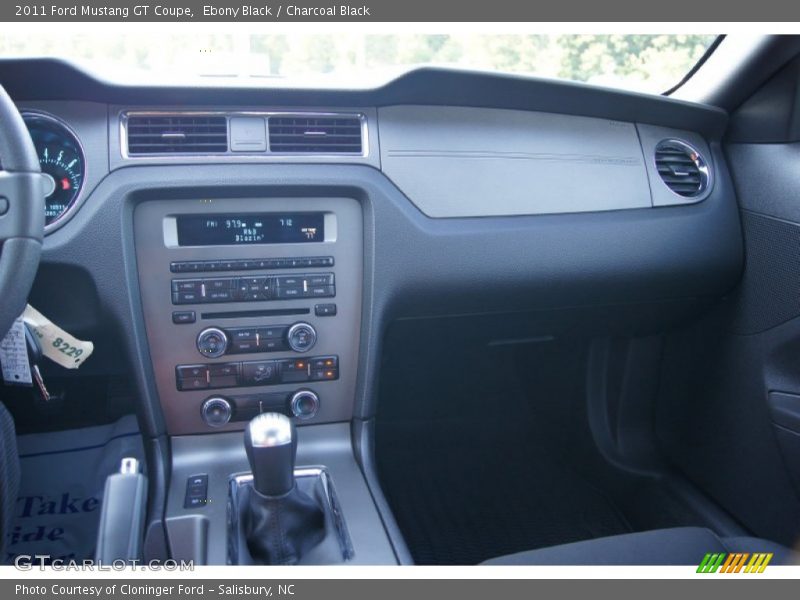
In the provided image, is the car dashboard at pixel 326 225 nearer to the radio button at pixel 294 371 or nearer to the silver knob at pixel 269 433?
the radio button at pixel 294 371

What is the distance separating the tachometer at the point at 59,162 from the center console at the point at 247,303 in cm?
13

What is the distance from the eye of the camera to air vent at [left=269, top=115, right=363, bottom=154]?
1380 mm

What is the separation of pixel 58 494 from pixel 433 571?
42.7 inches

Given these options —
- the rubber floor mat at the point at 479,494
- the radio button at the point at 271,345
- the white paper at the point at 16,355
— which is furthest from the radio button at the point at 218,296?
the rubber floor mat at the point at 479,494

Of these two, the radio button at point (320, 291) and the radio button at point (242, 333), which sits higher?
the radio button at point (320, 291)

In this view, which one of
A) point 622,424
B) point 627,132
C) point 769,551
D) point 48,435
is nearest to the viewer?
point 769,551

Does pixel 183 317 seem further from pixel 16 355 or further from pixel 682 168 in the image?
pixel 682 168

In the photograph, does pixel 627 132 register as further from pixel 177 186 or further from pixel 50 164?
pixel 50 164

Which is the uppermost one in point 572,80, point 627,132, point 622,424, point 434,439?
point 572,80

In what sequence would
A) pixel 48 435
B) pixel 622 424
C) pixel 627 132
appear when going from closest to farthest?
pixel 627 132 → pixel 48 435 → pixel 622 424

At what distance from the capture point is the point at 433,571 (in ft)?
3.73

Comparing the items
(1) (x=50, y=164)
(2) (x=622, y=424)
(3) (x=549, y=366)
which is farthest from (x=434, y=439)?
(1) (x=50, y=164)

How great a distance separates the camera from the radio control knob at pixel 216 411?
1.45 m

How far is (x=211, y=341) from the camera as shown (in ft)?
4.61
